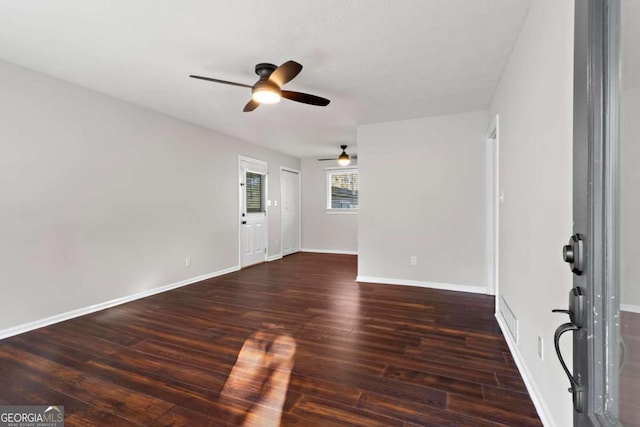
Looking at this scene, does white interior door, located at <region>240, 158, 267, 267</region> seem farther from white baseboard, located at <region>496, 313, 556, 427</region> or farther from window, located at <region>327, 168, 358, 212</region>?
white baseboard, located at <region>496, 313, 556, 427</region>

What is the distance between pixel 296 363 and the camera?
222cm

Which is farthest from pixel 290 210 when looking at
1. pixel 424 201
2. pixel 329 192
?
pixel 424 201

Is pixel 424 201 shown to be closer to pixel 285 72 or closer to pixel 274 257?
pixel 285 72

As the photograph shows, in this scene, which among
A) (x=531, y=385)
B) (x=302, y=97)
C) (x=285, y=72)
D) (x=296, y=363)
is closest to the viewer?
(x=531, y=385)

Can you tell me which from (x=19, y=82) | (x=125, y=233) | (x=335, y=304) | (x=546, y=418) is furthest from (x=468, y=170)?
(x=19, y=82)

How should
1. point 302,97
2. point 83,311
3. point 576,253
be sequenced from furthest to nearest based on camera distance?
point 83,311 → point 302,97 → point 576,253

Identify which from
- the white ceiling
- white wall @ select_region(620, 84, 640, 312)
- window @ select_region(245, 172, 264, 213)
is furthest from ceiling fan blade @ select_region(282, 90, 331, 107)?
window @ select_region(245, 172, 264, 213)

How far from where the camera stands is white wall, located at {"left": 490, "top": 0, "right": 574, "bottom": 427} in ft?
4.41

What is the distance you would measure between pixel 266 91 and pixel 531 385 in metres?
2.80

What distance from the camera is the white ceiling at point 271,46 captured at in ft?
6.46

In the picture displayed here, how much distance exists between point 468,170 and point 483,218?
0.67 metres

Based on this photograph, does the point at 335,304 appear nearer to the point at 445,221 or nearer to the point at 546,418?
the point at 445,221

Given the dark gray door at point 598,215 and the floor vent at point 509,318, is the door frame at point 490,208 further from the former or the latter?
the dark gray door at point 598,215

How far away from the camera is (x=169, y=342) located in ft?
8.46
